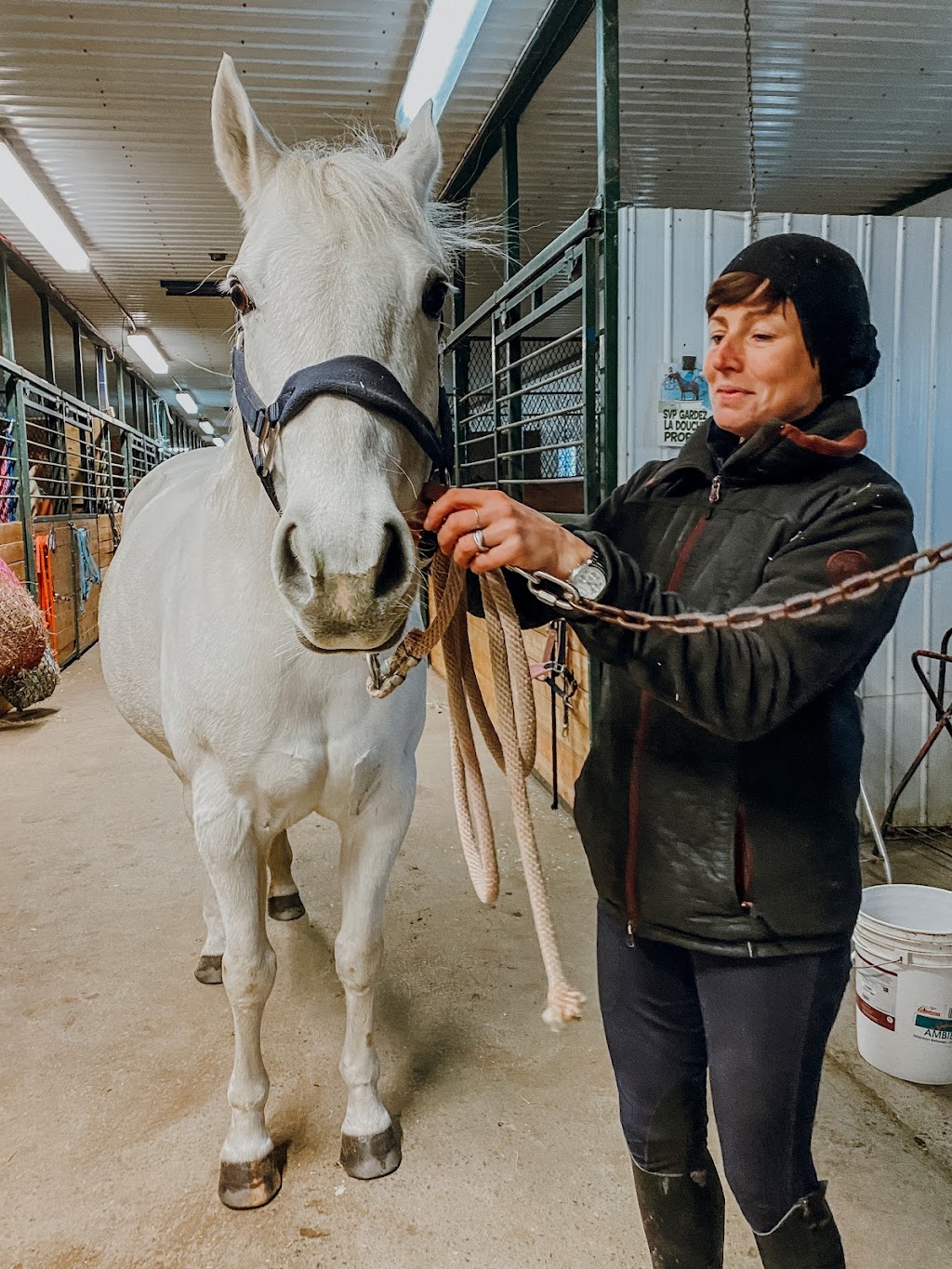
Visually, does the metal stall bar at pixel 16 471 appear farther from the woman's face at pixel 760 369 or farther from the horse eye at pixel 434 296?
the woman's face at pixel 760 369

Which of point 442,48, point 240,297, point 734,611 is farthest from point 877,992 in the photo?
point 442,48

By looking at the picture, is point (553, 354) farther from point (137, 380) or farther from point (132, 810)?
point (137, 380)

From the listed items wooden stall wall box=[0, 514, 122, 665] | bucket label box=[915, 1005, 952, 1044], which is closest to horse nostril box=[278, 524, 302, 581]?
bucket label box=[915, 1005, 952, 1044]

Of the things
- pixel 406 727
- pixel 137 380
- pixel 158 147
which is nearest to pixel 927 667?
pixel 406 727

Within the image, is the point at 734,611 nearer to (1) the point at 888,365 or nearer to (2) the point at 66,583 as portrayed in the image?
(1) the point at 888,365

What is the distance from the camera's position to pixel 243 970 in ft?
5.05

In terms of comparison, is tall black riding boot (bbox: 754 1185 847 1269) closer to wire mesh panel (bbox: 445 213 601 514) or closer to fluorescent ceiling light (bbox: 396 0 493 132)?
wire mesh panel (bbox: 445 213 601 514)

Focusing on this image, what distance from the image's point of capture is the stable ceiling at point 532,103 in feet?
11.7

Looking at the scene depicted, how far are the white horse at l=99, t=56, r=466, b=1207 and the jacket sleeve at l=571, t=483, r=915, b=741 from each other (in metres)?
0.24

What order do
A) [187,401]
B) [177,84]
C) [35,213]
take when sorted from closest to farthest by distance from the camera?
[177,84] < [35,213] < [187,401]

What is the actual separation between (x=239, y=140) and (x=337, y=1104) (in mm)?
1832

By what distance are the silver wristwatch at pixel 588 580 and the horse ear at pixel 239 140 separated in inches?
29.1

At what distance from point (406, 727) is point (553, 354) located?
6629 mm

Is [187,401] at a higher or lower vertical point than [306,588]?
higher
